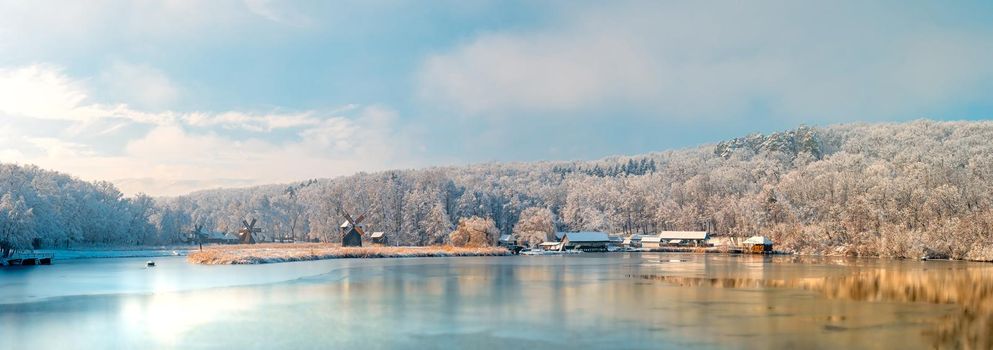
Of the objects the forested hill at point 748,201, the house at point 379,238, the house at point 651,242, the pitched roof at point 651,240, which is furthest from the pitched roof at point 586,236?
the house at point 379,238

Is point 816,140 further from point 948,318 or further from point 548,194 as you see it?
point 948,318

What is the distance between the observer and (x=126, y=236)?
91.9 m

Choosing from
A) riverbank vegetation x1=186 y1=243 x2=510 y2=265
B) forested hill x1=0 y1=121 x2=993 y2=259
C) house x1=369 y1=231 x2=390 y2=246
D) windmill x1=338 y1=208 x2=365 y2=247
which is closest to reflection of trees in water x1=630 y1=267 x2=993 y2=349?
forested hill x1=0 y1=121 x2=993 y2=259

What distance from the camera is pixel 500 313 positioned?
19.7m

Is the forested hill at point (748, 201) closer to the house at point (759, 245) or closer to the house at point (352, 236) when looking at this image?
the house at point (759, 245)

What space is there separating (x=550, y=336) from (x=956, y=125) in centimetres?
14257

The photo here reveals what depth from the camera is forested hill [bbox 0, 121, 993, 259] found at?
65375mm

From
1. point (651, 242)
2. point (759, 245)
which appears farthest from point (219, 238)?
point (759, 245)

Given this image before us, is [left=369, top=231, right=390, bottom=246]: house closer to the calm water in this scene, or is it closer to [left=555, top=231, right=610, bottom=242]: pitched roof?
[left=555, top=231, right=610, bottom=242]: pitched roof

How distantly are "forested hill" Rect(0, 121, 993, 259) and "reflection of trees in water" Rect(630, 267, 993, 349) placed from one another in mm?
27028

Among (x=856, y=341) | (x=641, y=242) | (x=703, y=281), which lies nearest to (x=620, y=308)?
(x=856, y=341)

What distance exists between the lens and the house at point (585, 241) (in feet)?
303

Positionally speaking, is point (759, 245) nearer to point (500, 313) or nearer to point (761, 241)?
point (761, 241)

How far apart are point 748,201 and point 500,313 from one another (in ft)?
254
